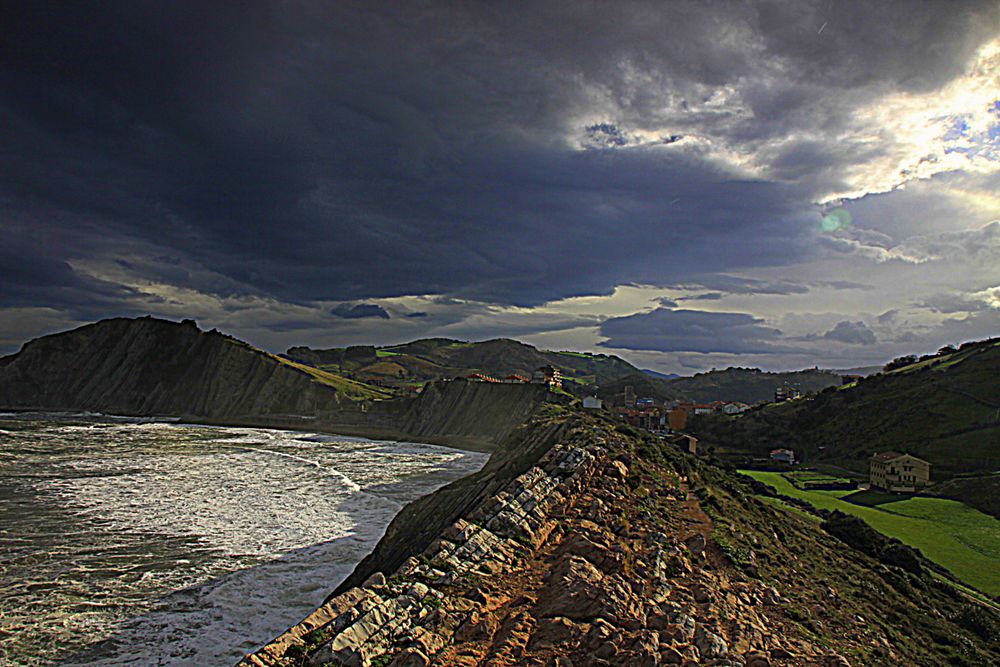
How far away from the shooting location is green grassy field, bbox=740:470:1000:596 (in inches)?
880

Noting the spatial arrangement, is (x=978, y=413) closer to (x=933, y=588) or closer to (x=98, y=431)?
(x=933, y=588)

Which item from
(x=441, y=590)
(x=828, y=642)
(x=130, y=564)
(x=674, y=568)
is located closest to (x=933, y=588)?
(x=828, y=642)

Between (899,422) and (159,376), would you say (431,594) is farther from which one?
(159,376)

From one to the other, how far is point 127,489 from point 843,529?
3592 centimetres

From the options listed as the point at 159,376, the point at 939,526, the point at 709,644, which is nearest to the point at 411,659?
the point at 709,644

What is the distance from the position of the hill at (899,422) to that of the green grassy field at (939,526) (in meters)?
14.8

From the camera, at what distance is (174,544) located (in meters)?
22.1

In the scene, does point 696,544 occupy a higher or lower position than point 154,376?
lower

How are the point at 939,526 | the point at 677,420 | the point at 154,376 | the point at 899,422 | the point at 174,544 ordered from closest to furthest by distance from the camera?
the point at 174,544 → the point at 939,526 → the point at 899,422 → the point at 677,420 → the point at 154,376

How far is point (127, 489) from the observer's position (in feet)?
108

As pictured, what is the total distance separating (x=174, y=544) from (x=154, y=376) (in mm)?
93516

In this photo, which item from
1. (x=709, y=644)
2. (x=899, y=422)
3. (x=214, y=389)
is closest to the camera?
(x=709, y=644)

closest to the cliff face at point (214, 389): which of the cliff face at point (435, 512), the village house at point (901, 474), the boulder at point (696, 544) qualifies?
the village house at point (901, 474)

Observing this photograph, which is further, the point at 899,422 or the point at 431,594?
the point at 899,422
